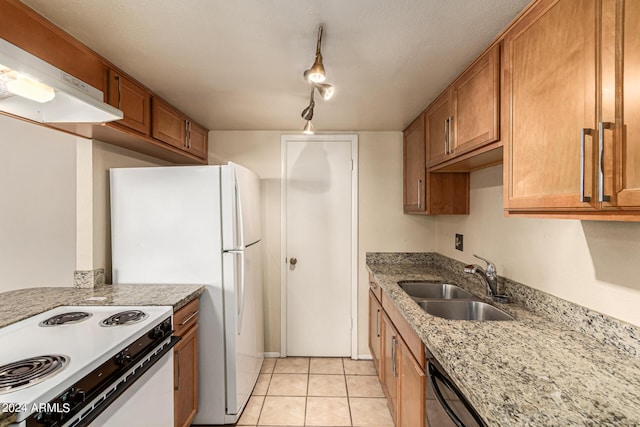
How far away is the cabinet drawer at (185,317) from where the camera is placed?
5.60 ft

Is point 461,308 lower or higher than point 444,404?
higher

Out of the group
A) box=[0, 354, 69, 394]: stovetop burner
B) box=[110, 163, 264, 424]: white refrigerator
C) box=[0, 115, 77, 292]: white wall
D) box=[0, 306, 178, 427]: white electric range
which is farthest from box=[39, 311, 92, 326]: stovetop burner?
box=[0, 115, 77, 292]: white wall

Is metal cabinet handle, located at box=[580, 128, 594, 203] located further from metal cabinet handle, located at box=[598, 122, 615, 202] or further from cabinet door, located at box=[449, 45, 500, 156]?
cabinet door, located at box=[449, 45, 500, 156]

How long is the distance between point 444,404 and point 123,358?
1.26 m

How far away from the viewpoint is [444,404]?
111 cm

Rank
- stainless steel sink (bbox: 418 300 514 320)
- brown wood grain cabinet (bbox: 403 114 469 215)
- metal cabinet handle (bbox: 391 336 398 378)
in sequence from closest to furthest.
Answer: stainless steel sink (bbox: 418 300 514 320)
metal cabinet handle (bbox: 391 336 398 378)
brown wood grain cabinet (bbox: 403 114 469 215)

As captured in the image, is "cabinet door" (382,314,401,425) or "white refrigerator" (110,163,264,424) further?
"white refrigerator" (110,163,264,424)

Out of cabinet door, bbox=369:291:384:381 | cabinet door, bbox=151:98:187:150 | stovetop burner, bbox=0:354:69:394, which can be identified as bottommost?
cabinet door, bbox=369:291:384:381

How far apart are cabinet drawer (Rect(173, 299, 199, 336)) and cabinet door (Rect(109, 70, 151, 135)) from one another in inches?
44.4

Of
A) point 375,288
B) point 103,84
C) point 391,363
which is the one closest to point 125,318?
point 103,84

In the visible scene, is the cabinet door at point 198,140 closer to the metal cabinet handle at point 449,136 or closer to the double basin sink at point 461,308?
the metal cabinet handle at point 449,136

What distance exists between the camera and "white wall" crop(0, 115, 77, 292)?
2.52 m

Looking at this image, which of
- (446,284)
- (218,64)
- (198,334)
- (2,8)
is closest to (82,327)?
(198,334)

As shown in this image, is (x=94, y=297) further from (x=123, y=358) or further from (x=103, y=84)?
(x=103, y=84)
